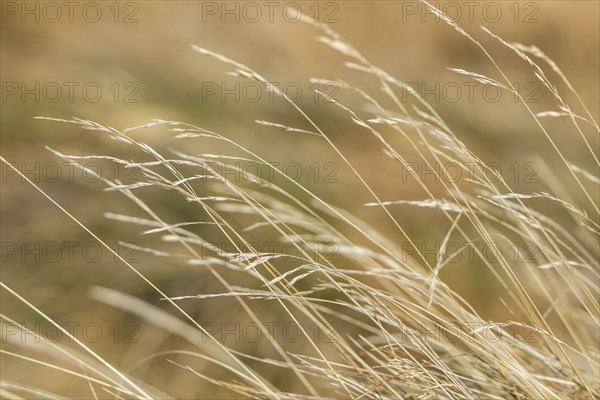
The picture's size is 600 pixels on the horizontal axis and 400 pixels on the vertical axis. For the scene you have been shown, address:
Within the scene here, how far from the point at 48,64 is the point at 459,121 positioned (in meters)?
2.12

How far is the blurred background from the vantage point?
8.20 ft

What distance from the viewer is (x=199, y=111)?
319 centimetres

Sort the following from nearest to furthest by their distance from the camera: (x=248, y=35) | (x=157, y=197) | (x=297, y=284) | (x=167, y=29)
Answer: (x=297, y=284)
(x=157, y=197)
(x=167, y=29)
(x=248, y=35)

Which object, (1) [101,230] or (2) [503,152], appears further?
(2) [503,152]

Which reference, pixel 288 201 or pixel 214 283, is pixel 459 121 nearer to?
pixel 288 201

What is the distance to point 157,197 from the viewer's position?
9.01 ft

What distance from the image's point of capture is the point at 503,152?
3543mm

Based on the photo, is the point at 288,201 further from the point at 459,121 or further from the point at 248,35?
the point at 248,35

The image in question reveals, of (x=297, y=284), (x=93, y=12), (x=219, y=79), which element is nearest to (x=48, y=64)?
(x=219, y=79)

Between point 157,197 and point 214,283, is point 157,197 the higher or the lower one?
the higher one

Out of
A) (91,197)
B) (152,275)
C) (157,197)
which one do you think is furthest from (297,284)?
(91,197)

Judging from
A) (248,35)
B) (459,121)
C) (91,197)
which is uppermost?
(248,35)

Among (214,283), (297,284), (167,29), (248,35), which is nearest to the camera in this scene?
(297,284)

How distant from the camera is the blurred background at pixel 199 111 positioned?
2.50 meters
